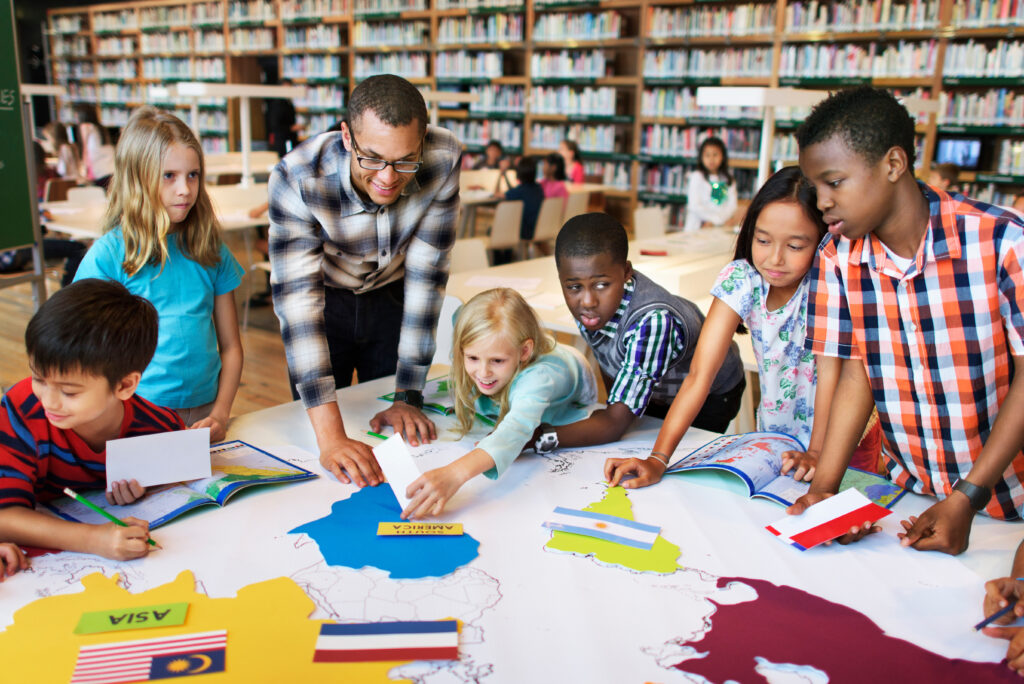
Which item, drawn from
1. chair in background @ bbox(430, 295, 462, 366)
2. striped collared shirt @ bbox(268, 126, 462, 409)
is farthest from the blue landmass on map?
chair in background @ bbox(430, 295, 462, 366)

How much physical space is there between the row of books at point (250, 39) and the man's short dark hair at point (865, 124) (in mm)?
10794

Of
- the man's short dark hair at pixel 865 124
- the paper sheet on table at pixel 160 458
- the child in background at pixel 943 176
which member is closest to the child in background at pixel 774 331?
the man's short dark hair at pixel 865 124

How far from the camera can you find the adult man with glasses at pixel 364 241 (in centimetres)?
150

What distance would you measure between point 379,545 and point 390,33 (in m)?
9.48

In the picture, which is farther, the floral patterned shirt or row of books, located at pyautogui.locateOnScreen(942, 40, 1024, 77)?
row of books, located at pyautogui.locateOnScreen(942, 40, 1024, 77)

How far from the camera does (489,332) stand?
162 cm

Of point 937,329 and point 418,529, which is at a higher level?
point 937,329

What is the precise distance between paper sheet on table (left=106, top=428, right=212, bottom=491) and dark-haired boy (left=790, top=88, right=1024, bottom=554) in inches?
39.5

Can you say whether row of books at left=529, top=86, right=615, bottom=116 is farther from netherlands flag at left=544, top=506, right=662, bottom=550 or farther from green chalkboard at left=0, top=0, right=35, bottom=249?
netherlands flag at left=544, top=506, right=662, bottom=550

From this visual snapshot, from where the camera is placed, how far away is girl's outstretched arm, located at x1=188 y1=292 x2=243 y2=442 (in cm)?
178

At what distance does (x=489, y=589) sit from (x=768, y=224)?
3.02 feet

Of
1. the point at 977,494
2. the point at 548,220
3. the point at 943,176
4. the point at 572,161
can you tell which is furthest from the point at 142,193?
the point at 572,161

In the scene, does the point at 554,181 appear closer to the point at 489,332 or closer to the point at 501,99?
the point at 501,99

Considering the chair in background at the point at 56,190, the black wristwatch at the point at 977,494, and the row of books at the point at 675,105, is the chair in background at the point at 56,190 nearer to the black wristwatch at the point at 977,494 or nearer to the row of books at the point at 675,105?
the row of books at the point at 675,105
